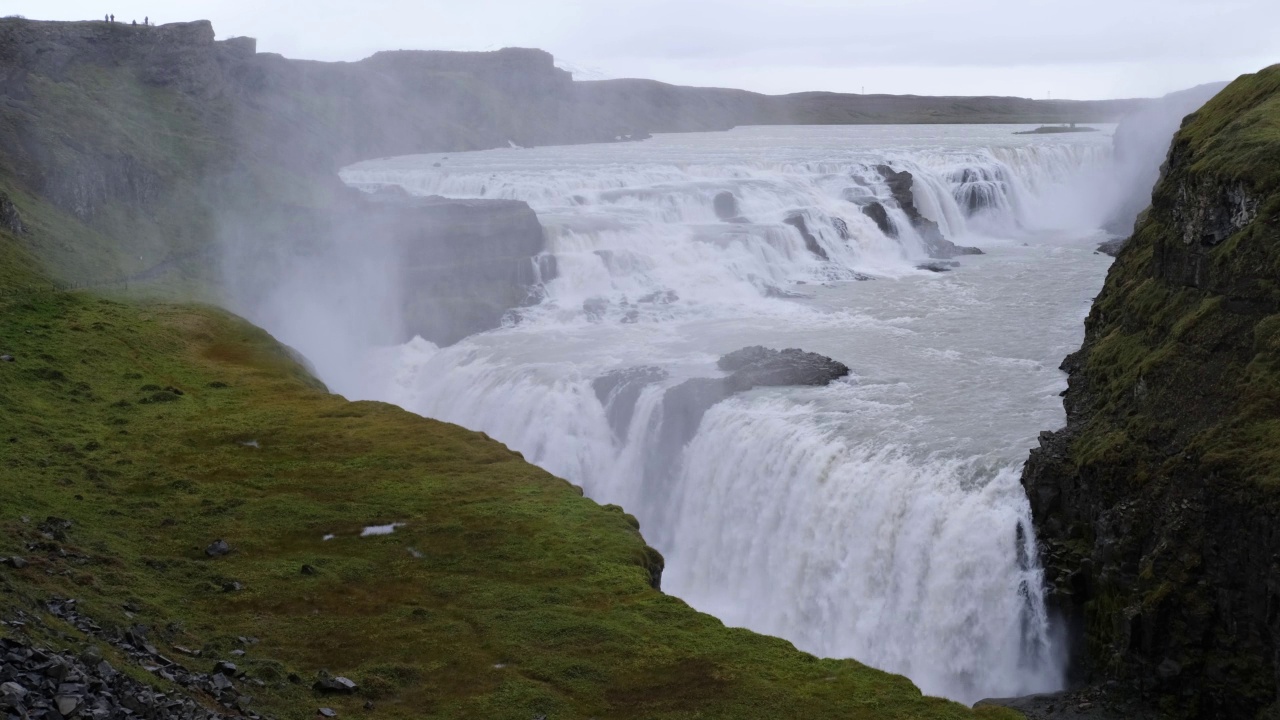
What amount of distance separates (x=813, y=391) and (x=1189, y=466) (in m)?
13.8

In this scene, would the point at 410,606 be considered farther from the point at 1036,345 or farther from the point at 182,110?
the point at 182,110

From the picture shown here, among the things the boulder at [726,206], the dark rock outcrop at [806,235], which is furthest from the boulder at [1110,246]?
the boulder at [726,206]

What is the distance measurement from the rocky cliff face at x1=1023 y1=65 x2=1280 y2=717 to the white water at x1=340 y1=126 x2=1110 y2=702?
123 centimetres

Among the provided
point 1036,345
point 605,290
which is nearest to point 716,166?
point 605,290

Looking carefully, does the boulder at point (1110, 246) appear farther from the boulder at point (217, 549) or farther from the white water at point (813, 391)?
the boulder at point (217, 549)

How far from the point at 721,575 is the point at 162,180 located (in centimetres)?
4247

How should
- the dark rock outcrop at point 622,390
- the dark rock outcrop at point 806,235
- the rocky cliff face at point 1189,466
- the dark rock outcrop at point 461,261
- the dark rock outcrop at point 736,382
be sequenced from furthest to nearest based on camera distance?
the dark rock outcrop at point 806,235 → the dark rock outcrop at point 461,261 → the dark rock outcrop at point 622,390 → the dark rock outcrop at point 736,382 → the rocky cliff face at point 1189,466

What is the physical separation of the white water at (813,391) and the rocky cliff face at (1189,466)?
123 centimetres

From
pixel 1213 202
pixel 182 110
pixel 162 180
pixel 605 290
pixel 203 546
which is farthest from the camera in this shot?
pixel 182 110

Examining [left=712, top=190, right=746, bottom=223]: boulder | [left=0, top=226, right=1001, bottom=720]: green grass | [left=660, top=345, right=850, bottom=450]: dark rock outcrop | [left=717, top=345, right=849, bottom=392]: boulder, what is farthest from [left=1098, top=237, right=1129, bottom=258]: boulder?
[left=0, top=226, right=1001, bottom=720]: green grass

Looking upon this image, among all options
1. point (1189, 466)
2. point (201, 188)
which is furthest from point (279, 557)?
point (201, 188)

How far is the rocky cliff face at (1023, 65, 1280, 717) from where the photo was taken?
68.2 feet

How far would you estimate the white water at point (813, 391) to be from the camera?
2600 centimetres

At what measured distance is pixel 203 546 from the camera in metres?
22.6
